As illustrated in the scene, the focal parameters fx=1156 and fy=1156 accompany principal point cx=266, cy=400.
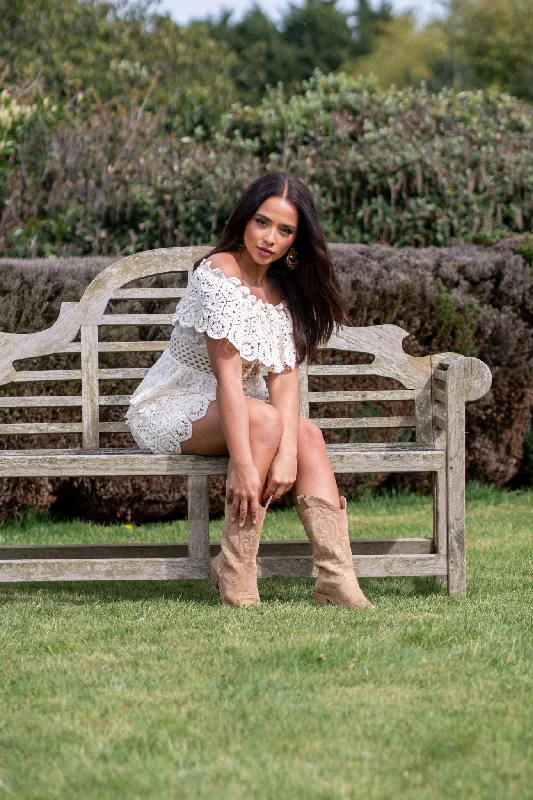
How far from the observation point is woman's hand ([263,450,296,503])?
3666 millimetres

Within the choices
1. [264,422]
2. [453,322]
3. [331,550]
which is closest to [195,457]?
[264,422]

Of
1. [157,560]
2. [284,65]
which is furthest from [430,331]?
[284,65]

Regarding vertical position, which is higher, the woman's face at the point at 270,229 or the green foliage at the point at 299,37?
the green foliage at the point at 299,37

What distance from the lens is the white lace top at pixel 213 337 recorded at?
3.76m

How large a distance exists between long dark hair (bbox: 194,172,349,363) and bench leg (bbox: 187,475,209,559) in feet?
1.78

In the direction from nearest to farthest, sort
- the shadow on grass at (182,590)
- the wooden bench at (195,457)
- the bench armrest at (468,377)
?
the wooden bench at (195,457) → the bench armrest at (468,377) → the shadow on grass at (182,590)

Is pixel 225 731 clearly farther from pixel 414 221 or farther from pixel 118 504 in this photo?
pixel 414 221

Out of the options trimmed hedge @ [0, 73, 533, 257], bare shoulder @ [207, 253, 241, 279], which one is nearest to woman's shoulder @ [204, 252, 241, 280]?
bare shoulder @ [207, 253, 241, 279]

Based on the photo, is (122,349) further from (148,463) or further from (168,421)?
(148,463)

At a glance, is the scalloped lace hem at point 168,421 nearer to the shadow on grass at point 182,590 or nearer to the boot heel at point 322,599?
the shadow on grass at point 182,590

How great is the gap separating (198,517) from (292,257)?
0.96 meters

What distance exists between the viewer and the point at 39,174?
8109mm

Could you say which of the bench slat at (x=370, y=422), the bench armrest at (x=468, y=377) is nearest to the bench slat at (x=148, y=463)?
the bench armrest at (x=468, y=377)

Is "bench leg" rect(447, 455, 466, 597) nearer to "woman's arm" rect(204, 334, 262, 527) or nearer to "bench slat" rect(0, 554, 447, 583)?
"bench slat" rect(0, 554, 447, 583)
